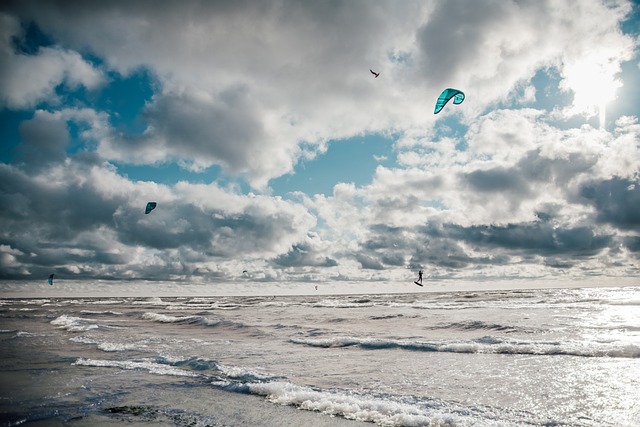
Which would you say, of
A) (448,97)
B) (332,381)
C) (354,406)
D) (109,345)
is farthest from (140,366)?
(448,97)

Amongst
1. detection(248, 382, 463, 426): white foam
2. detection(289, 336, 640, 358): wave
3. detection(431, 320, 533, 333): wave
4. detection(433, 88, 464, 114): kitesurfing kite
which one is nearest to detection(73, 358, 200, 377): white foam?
detection(248, 382, 463, 426): white foam

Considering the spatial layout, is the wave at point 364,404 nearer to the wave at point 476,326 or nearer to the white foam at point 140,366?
the white foam at point 140,366

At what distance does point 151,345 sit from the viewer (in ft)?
56.5

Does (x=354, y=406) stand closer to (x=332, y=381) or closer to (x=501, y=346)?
(x=332, y=381)

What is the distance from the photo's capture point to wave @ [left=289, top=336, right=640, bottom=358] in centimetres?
1298

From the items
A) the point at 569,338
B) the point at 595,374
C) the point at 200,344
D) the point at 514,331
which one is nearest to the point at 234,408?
the point at 595,374

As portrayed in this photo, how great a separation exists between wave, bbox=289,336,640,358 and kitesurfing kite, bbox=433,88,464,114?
12.5 metres

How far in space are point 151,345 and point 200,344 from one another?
6.98ft

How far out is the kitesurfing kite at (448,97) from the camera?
69.8ft

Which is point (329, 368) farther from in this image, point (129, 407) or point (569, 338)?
point (569, 338)

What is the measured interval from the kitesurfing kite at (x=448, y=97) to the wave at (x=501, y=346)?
40.9ft

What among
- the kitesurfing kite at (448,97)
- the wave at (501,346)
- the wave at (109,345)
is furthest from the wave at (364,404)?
the kitesurfing kite at (448,97)

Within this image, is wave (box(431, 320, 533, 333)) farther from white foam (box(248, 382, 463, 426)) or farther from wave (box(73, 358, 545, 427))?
white foam (box(248, 382, 463, 426))

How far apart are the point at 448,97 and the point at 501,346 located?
44.7 feet
